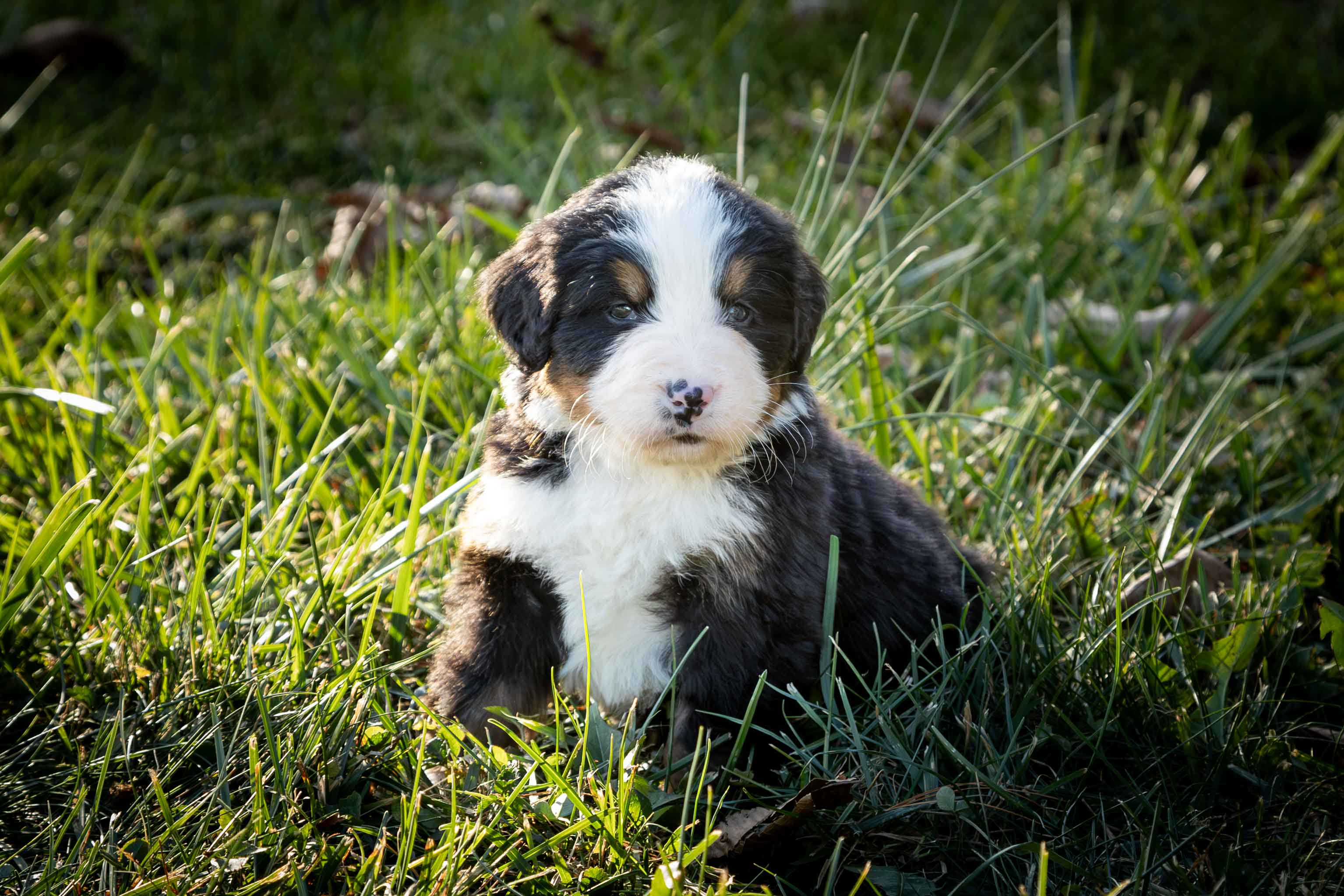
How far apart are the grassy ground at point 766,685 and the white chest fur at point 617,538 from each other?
0.69ft

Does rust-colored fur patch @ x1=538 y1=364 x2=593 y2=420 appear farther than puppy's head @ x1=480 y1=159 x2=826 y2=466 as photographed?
Yes

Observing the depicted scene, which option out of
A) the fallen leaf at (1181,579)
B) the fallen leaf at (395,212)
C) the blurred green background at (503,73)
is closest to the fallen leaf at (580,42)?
the blurred green background at (503,73)

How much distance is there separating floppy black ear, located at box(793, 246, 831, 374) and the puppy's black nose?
0.44 metres

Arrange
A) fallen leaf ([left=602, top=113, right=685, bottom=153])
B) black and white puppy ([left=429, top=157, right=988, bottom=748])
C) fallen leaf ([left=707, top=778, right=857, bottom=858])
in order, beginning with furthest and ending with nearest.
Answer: fallen leaf ([left=602, top=113, right=685, bottom=153]) → black and white puppy ([left=429, top=157, right=988, bottom=748]) → fallen leaf ([left=707, top=778, right=857, bottom=858])

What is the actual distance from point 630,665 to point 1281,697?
1573 millimetres

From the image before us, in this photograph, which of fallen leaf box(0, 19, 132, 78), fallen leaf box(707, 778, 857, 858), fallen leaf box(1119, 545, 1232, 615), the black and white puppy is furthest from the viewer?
fallen leaf box(0, 19, 132, 78)

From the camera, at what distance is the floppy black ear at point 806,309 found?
2.79 m

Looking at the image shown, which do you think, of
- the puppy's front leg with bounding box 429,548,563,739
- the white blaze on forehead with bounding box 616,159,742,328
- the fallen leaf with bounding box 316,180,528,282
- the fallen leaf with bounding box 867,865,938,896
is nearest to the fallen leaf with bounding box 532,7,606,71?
the fallen leaf with bounding box 316,180,528,282

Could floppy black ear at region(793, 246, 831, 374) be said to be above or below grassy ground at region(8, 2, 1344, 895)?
above

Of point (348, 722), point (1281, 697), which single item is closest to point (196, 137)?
point (348, 722)

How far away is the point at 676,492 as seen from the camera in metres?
2.68

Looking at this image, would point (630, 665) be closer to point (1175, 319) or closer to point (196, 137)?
point (1175, 319)

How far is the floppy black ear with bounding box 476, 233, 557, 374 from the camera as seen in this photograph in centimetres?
268

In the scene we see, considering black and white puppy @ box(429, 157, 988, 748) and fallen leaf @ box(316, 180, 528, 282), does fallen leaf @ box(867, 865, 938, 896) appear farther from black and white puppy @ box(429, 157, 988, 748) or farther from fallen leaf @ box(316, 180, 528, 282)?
fallen leaf @ box(316, 180, 528, 282)
